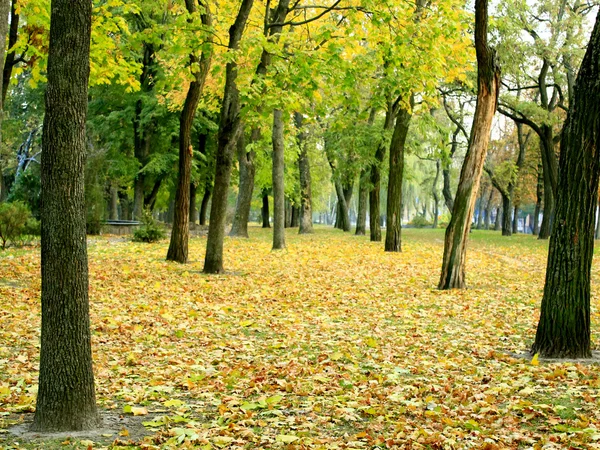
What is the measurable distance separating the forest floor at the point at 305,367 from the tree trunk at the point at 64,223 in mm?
355

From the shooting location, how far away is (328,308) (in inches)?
445

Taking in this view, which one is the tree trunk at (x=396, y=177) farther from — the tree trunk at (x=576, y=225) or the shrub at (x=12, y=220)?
the tree trunk at (x=576, y=225)

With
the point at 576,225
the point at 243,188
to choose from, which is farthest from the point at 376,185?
the point at 576,225

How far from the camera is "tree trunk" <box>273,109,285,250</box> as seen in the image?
73.8ft

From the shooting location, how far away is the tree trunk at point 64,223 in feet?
15.8

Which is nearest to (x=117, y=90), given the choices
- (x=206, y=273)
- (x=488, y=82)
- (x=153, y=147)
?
(x=153, y=147)

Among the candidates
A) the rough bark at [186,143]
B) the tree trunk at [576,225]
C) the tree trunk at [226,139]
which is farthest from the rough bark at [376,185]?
the tree trunk at [576,225]

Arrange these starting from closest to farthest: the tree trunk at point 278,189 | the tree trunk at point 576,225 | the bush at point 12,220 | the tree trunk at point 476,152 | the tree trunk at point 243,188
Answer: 1. the tree trunk at point 576,225
2. the tree trunk at point 476,152
3. the bush at point 12,220
4. the tree trunk at point 278,189
5. the tree trunk at point 243,188

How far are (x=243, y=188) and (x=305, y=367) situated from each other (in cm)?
2183

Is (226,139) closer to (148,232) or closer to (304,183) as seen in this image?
(148,232)

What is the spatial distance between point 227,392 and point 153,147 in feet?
105

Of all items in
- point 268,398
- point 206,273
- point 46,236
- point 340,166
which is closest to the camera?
point 46,236

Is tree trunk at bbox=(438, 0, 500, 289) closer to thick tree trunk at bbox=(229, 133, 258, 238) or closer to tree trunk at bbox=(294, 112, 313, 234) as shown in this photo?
thick tree trunk at bbox=(229, 133, 258, 238)

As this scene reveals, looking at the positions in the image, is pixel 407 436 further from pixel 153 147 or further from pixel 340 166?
pixel 153 147
